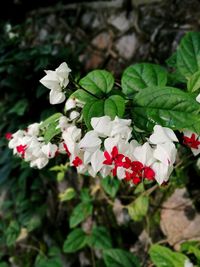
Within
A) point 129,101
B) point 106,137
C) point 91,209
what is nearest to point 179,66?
point 129,101

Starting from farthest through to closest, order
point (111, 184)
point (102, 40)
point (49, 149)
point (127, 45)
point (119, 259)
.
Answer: point (102, 40) → point (127, 45) → point (111, 184) → point (119, 259) → point (49, 149)

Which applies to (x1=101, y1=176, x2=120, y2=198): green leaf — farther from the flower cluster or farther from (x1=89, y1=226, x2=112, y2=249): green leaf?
the flower cluster

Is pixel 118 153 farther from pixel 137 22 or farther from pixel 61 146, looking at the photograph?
pixel 137 22

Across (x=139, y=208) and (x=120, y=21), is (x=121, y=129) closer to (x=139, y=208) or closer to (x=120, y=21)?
(x=139, y=208)

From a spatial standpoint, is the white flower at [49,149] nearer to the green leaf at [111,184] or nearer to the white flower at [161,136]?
the white flower at [161,136]

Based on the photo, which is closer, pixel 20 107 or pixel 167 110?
pixel 167 110

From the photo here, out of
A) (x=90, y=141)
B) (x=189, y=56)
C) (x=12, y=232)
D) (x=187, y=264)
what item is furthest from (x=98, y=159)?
(x=12, y=232)

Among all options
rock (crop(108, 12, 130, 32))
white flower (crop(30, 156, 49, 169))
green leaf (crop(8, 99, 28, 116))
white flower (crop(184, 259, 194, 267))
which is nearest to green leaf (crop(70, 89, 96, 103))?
white flower (crop(30, 156, 49, 169))

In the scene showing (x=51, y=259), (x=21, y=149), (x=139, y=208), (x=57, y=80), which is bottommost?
(x=51, y=259)
